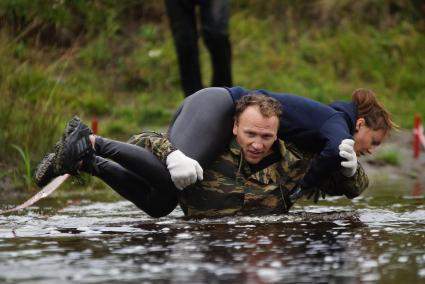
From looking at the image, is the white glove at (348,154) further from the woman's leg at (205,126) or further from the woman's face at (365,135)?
the woman's leg at (205,126)

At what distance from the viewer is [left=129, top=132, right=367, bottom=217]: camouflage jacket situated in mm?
6871

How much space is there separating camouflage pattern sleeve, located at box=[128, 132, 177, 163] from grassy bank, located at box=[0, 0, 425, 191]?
431 cm

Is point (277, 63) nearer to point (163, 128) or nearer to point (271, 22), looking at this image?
point (271, 22)

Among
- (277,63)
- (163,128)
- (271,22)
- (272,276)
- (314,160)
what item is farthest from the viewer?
(271,22)

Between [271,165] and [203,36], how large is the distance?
4.50m

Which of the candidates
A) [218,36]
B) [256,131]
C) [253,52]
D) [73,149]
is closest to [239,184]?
[256,131]

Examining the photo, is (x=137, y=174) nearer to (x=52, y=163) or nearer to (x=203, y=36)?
(x=52, y=163)

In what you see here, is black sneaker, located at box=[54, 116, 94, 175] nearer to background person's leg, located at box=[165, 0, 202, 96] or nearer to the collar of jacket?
the collar of jacket

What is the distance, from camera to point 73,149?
675cm

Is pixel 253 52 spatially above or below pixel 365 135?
above

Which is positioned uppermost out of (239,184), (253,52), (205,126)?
(253,52)

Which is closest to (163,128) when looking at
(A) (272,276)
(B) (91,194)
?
(B) (91,194)

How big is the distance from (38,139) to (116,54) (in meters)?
5.93

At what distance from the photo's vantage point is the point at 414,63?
15.5m
